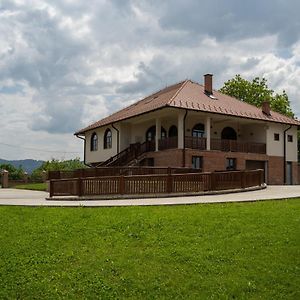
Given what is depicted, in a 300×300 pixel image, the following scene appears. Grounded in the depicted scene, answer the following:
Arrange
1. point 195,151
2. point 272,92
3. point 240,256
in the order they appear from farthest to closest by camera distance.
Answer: point 272,92 < point 195,151 < point 240,256

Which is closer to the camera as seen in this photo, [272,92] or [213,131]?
[213,131]

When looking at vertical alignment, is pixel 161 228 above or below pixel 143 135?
below

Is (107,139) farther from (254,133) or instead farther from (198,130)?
(254,133)

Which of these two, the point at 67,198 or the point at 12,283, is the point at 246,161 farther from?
the point at 12,283

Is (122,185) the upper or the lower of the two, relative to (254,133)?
lower

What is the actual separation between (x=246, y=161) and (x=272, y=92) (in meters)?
27.2

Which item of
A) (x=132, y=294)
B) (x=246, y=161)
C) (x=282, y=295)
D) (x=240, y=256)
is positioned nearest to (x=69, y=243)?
(x=132, y=294)

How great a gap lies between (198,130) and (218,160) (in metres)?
3.41

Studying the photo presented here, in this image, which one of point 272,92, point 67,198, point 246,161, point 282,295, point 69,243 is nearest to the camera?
point 282,295

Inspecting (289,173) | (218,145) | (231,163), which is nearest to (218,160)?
(218,145)

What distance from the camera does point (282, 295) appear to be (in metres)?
7.76

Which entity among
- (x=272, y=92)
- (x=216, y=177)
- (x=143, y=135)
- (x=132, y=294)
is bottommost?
(x=132, y=294)

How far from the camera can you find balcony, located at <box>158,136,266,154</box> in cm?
3147

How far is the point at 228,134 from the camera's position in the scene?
36.5 m
